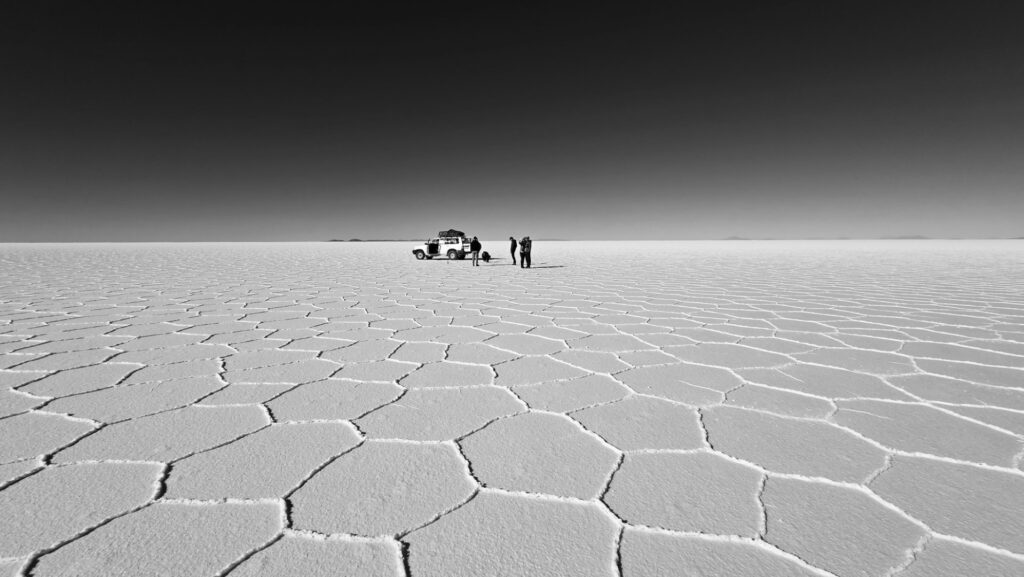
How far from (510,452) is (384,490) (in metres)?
0.50

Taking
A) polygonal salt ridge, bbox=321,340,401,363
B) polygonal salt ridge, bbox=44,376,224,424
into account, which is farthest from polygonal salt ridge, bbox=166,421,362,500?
polygonal salt ridge, bbox=321,340,401,363

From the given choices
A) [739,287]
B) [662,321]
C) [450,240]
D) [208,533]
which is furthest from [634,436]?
[450,240]

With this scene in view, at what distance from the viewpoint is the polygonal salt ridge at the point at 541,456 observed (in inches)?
60.0

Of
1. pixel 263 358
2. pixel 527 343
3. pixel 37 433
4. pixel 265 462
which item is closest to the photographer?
pixel 265 462

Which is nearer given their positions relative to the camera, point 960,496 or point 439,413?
point 960,496

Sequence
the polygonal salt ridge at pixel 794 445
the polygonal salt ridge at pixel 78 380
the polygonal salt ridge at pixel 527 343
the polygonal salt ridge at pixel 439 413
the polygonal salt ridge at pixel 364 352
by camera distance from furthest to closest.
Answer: the polygonal salt ridge at pixel 527 343 < the polygonal salt ridge at pixel 364 352 < the polygonal salt ridge at pixel 78 380 < the polygonal salt ridge at pixel 439 413 < the polygonal salt ridge at pixel 794 445

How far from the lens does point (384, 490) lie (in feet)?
4.86

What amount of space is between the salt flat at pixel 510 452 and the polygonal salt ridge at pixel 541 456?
11 mm

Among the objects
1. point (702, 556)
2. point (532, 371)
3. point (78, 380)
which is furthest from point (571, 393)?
point (78, 380)

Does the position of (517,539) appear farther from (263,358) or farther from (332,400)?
(263,358)

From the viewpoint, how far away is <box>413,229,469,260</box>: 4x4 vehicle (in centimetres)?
1542

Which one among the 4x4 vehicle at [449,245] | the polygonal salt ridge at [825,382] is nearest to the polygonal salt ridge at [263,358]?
the polygonal salt ridge at [825,382]

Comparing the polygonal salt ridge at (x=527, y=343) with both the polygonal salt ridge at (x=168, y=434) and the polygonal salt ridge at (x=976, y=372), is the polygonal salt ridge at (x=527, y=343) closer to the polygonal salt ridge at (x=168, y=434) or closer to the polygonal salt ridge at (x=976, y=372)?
the polygonal salt ridge at (x=168, y=434)

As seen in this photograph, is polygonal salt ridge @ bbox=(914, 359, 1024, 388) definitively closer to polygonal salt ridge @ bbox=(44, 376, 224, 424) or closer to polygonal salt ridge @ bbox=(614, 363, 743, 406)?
polygonal salt ridge @ bbox=(614, 363, 743, 406)
